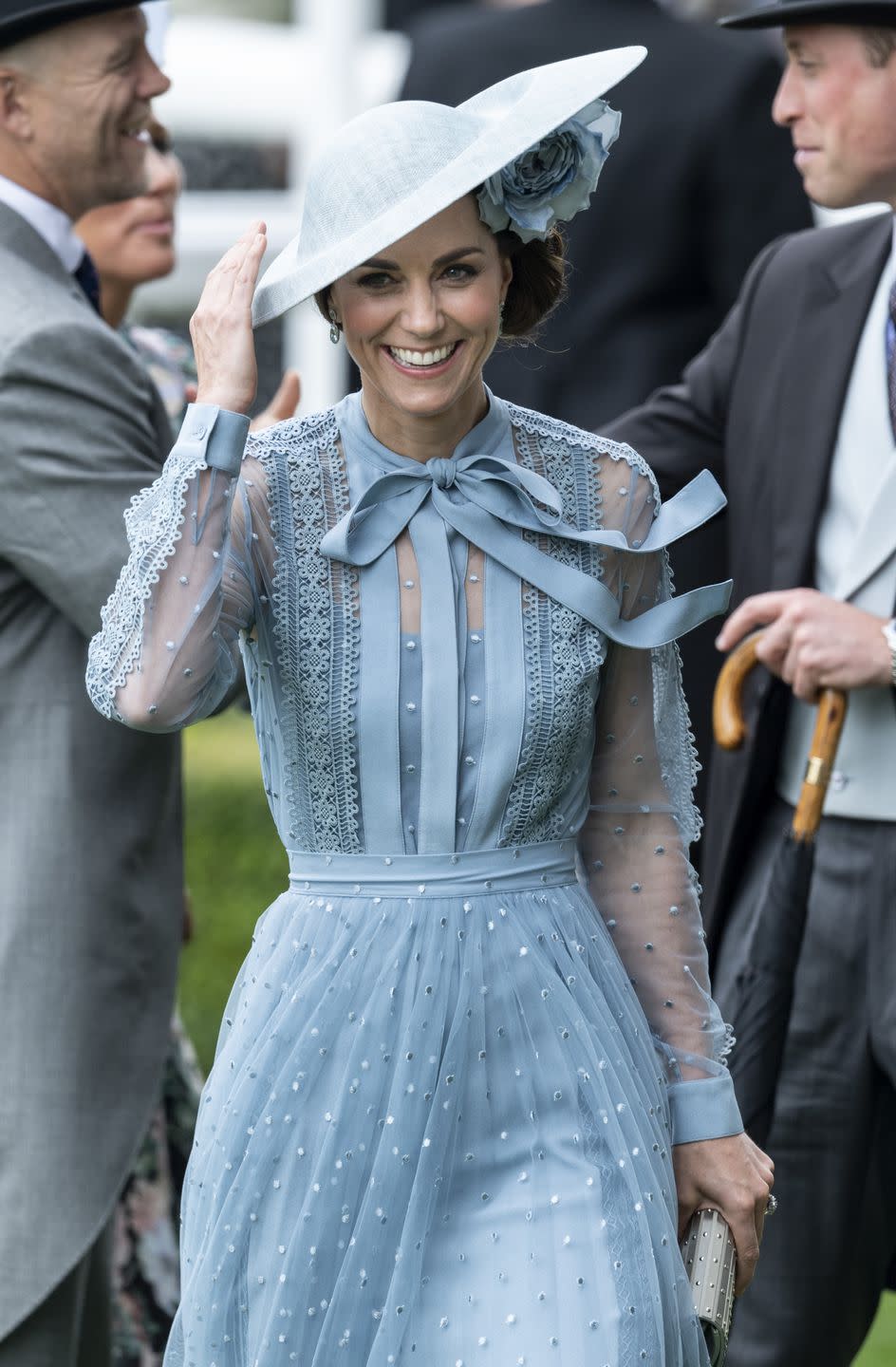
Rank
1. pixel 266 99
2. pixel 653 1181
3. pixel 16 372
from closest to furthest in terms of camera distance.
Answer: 1. pixel 653 1181
2. pixel 16 372
3. pixel 266 99

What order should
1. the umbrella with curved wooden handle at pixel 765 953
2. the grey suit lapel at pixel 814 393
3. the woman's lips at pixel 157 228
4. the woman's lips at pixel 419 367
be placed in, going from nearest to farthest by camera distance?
1. the woman's lips at pixel 419 367
2. the umbrella with curved wooden handle at pixel 765 953
3. the grey suit lapel at pixel 814 393
4. the woman's lips at pixel 157 228

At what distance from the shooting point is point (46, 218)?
139 inches

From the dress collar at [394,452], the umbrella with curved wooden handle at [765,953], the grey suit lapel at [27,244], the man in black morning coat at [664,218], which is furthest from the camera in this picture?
the man in black morning coat at [664,218]

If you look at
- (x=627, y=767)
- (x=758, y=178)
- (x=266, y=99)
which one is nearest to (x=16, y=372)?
(x=627, y=767)

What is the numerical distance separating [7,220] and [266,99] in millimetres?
7232

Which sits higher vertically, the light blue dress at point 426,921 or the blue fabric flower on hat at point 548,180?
the blue fabric flower on hat at point 548,180

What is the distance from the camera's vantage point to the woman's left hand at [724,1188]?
2.73 m

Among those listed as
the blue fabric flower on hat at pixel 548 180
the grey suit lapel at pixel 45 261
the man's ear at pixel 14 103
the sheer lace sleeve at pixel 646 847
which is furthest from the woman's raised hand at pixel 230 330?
the man's ear at pixel 14 103

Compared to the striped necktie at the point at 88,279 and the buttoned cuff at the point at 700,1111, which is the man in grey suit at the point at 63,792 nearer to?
the striped necktie at the point at 88,279

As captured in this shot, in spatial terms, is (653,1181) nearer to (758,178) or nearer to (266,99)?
(758,178)

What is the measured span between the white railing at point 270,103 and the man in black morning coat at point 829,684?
21.2 ft

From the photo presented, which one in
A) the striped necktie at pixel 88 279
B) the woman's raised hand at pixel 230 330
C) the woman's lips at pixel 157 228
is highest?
the woman's raised hand at pixel 230 330

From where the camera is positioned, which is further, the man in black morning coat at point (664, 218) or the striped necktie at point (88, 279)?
the man in black morning coat at point (664, 218)

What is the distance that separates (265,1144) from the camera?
102 inches
